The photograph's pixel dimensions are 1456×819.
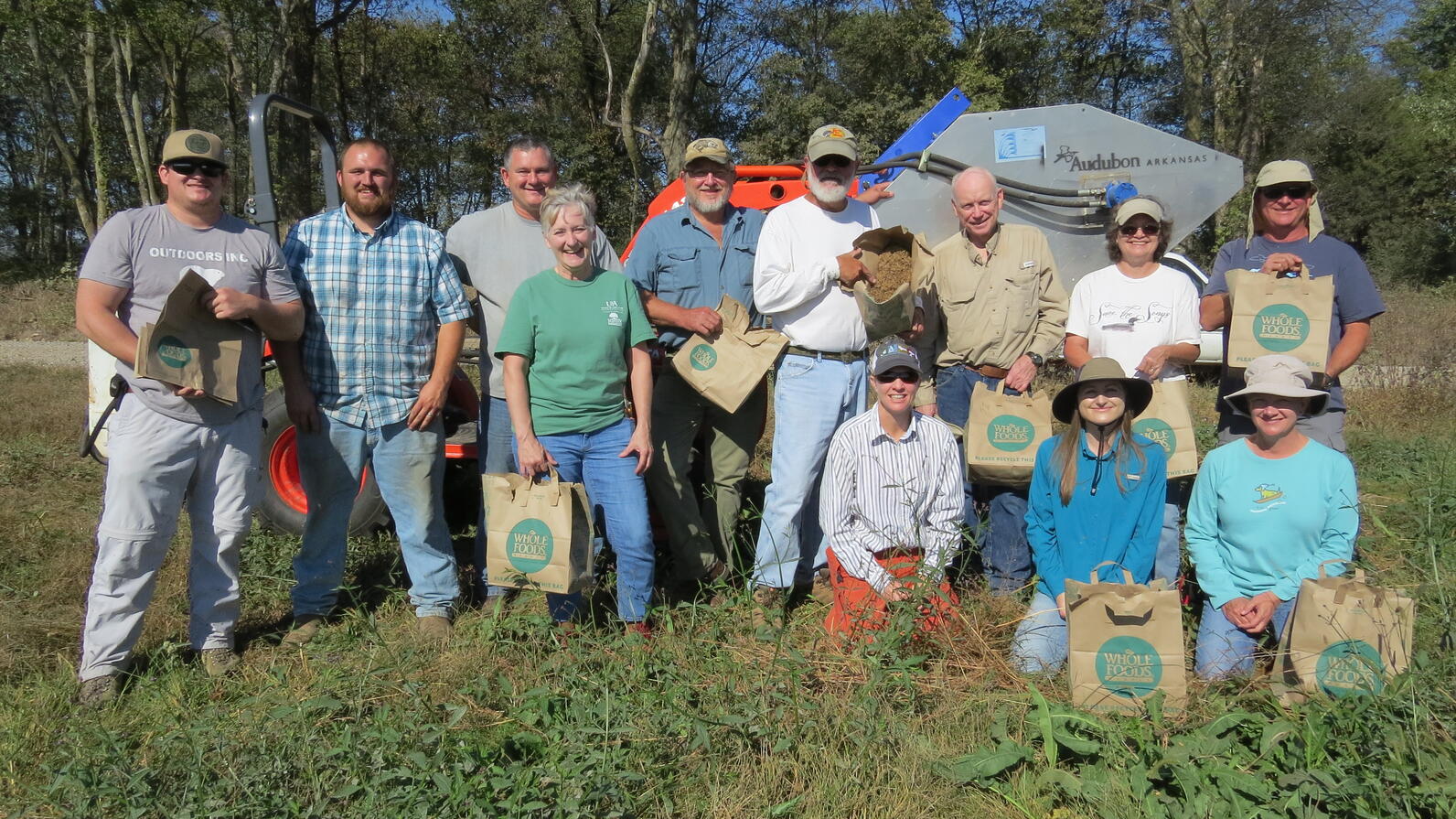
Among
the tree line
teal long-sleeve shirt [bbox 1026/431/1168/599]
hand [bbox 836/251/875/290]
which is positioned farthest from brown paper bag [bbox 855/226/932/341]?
the tree line

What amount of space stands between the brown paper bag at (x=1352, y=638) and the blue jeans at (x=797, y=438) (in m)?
1.92

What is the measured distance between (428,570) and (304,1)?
57.9 feet

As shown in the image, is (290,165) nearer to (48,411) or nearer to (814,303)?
(48,411)

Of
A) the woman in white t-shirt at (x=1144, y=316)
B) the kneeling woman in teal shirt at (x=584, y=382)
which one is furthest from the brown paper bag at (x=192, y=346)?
the woman in white t-shirt at (x=1144, y=316)

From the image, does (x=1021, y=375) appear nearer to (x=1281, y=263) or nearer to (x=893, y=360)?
(x=893, y=360)

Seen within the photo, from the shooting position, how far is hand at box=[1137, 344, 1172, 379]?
13.0ft

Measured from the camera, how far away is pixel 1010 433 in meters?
4.01

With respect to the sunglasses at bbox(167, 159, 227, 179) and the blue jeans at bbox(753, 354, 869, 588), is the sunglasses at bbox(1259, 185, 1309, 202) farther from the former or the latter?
the sunglasses at bbox(167, 159, 227, 179)

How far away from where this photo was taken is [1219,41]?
67.6ft

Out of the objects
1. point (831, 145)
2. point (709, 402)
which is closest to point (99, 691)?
point (709, 402)

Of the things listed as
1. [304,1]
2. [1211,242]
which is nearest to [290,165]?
[304,1]

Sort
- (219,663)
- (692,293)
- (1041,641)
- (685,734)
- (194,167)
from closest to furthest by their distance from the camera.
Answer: (685,734) < (194,167) < (1041,641) < (219,663) < (692,293)

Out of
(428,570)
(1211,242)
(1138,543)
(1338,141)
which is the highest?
(1338,141)

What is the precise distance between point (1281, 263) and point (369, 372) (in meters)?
3.73
